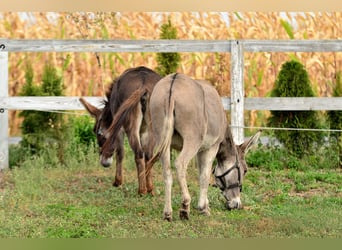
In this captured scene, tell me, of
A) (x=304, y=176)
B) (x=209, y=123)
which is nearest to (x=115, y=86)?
(x=209, y=123)

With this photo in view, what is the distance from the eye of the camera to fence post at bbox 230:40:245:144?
11.3m

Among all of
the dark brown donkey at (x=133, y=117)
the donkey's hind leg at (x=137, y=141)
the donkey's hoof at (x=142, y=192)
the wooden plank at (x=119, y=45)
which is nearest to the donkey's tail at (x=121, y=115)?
the dark brown donkey at (x=133, y=117)

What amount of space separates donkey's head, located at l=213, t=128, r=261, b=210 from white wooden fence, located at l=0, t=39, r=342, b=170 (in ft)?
8.16

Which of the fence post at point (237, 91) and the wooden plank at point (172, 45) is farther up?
the wooden plank at point (172, 45)

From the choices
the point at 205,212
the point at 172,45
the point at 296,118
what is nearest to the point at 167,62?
the point at 172,45

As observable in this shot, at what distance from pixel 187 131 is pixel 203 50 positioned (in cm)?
387

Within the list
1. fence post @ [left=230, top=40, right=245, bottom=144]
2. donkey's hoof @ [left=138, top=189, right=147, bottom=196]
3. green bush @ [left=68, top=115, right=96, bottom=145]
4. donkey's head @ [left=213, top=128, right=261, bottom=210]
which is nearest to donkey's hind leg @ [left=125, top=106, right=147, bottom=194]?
donkey's hoof @ [left=138, top=189, right=147, bottom=196]

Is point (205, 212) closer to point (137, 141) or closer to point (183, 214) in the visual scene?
point (183, 214)

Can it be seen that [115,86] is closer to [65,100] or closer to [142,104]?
[142,104]

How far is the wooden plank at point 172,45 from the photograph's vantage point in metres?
11.5

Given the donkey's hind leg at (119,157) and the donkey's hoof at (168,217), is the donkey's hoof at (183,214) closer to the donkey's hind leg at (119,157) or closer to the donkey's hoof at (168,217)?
the donkey's hoof at (168,217)

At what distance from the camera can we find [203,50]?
11594 millimetres

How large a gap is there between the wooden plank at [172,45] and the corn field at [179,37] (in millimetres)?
2222

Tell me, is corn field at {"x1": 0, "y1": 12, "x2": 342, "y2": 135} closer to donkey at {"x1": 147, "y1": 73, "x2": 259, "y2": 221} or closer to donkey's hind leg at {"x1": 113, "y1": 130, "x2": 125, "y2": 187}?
donkey's hind leg at {"x1": 113, "y1": 130, "x2": 125, "y2": 187}
